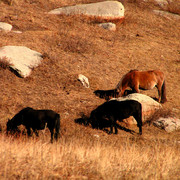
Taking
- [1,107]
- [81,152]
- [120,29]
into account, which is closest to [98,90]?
[1,107]

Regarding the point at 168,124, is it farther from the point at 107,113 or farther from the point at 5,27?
the point at 5,27

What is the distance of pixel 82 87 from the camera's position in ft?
41.4

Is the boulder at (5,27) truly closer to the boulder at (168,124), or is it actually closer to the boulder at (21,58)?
the boulder at (21,58)

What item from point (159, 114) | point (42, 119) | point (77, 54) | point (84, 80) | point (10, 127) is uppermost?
point (42, 119)

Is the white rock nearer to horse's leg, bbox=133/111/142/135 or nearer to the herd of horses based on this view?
the herd of horses

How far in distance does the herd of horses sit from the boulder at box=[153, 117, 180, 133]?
1.08 metres

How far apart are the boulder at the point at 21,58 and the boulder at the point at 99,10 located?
804 centimetres

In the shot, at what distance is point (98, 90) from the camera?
41.7ft

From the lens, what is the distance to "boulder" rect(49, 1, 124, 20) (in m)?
20.8

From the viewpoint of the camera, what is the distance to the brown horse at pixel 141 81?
38.3ft

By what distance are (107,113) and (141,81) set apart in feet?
10.3

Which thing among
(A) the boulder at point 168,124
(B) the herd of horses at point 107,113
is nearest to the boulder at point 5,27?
(B) the herd of horses at point 107,113

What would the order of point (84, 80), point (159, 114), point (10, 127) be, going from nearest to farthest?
point (10, 127)
point (159, 114)
point (84, 80)

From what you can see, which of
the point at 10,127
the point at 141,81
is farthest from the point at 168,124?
the point at 10,127
